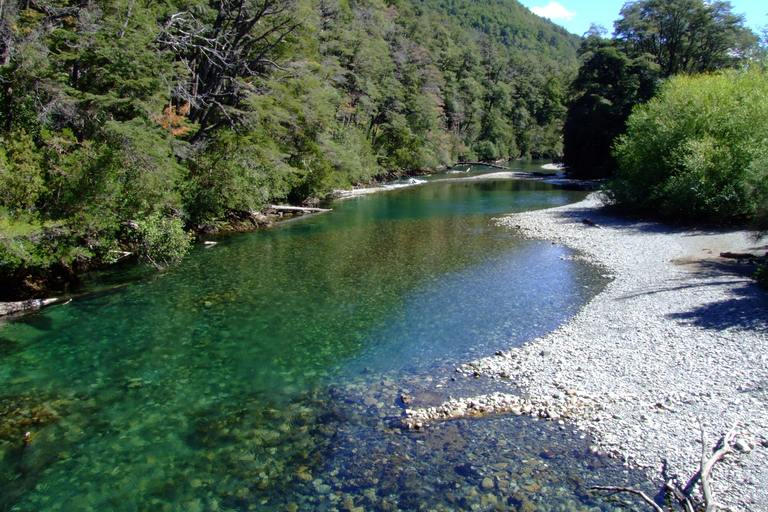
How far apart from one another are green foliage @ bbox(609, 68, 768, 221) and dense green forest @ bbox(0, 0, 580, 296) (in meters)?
21.3

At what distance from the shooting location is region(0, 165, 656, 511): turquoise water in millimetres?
6910

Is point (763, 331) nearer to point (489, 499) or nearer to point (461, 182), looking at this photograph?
point (489, 499)

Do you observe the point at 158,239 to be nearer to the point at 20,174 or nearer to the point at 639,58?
the point at 20,174

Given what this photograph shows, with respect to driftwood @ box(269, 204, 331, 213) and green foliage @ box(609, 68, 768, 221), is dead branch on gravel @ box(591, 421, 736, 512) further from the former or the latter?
driftwood @ box(269, 204, 331, 213)

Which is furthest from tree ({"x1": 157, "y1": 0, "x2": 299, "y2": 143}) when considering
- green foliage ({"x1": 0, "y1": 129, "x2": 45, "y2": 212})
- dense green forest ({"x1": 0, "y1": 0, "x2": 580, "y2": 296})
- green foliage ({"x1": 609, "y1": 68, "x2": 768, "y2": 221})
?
green foliage ({"x1": 609, "y1": 68, "x2": 768, "y2": 221})

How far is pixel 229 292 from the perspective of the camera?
1549cm

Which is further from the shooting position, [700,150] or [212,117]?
[212,117]

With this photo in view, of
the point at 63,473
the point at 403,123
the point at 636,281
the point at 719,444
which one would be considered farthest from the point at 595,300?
the point at 403,123

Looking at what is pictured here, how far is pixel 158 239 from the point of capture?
16.8 metres

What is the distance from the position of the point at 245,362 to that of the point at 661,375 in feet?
30.1

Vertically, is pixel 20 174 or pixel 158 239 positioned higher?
pixel 20 174

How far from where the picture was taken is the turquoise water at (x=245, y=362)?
6.91 metres

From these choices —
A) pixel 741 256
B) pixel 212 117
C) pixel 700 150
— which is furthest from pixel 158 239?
pixel 700 150

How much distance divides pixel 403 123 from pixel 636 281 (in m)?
45.5
